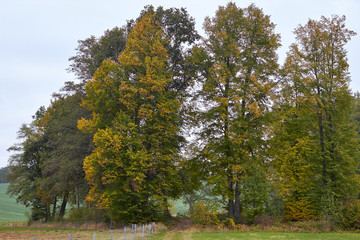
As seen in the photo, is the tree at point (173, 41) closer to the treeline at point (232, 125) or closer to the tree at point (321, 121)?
the treeline at point (232, 125)

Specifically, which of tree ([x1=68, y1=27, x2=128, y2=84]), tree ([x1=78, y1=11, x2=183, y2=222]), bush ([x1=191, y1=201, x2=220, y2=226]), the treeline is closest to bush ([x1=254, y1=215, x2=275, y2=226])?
the treeline

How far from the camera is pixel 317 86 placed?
29.6 meters

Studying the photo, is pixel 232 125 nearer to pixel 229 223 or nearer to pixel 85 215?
pixel 229 223

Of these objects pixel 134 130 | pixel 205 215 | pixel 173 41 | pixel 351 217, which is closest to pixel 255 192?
pixel 205 215

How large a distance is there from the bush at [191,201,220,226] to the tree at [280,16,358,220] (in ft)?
24.5

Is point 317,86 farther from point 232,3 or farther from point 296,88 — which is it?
point 232,3

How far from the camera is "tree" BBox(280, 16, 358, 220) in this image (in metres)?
27.6

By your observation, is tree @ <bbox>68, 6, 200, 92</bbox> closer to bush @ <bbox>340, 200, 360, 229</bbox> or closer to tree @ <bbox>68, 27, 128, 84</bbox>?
tree @ <bbox>68, 27, 128, 84</bbox>

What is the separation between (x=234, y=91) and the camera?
92.8 feet

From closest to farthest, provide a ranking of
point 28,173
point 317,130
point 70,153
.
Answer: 1. point 317,130
2. point 70,153
3. point 28,173

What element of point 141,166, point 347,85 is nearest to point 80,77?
point 141,166

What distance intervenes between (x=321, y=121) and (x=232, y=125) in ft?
A: 31.1

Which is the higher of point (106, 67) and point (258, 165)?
point (106, 67)

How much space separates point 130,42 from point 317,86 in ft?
63.2
